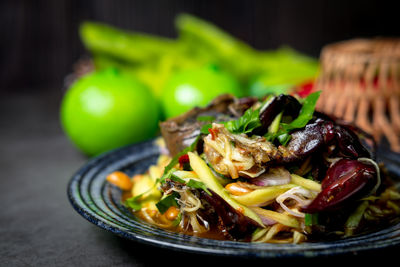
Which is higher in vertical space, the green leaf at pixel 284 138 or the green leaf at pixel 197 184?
the green leaf at pixel 284 138

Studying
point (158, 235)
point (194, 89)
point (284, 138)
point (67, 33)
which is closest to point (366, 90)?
point (194, 89)

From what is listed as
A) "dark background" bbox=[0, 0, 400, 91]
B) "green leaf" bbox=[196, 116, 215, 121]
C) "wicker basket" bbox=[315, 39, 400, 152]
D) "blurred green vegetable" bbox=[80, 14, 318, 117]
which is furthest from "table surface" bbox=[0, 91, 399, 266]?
"dark background" bbox=[0, 0, 400, 91]

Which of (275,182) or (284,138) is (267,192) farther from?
(284,138)

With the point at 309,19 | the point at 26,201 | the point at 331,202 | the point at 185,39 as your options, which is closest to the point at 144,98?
the point at 26,201

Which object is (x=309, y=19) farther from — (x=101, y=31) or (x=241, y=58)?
(x=101, y=31)

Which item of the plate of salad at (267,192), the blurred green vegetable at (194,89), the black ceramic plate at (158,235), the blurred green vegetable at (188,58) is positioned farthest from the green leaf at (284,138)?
the blurred green vegetable at (188,58)

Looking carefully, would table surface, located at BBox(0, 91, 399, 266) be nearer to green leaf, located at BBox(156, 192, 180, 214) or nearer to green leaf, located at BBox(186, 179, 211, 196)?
green leaf, located at BBox(156, 192, 180, 214)

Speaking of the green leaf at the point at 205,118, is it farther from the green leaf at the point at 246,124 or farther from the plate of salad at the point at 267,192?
the green leaf at the point at 246,124
